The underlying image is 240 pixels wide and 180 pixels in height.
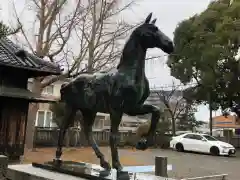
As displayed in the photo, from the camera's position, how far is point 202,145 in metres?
24.5

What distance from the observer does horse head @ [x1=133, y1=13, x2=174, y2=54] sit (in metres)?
5.60

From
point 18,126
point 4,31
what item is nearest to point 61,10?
point 4,31

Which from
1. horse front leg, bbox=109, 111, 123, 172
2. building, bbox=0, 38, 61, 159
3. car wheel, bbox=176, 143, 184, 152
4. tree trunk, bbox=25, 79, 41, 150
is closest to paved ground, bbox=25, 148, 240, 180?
tree trunk, bbox=25, 79, 41, 150

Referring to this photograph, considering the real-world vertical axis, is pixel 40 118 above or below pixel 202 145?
above

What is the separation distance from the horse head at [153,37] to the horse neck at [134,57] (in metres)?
0.12

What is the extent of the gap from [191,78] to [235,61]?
5.17 meters

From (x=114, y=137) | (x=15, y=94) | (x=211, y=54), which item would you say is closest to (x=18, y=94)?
(x=15, y=94)

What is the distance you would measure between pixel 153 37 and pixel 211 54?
2161 centimetres

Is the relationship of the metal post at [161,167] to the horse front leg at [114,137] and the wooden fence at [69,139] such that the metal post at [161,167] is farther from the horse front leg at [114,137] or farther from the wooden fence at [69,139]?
the wooden fence at [69,139]

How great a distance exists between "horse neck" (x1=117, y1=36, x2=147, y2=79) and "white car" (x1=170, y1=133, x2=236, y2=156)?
63.2ft

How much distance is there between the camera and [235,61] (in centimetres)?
2622

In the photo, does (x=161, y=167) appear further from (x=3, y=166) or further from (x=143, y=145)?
(x=3, y=166)

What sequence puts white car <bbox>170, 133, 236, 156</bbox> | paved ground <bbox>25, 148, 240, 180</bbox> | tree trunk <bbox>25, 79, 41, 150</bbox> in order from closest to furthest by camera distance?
1. paved ground <bbox>25, 148, 240, 180</bbox>
2. tree trunk <bbox>25, 79, 41, 150</bbox>
3. white car <bbox>170, 133, 236, 156</bbox>

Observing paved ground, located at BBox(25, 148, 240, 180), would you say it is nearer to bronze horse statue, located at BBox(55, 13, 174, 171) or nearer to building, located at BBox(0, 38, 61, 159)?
building, located at BBox(0, 38, 61, 159)
